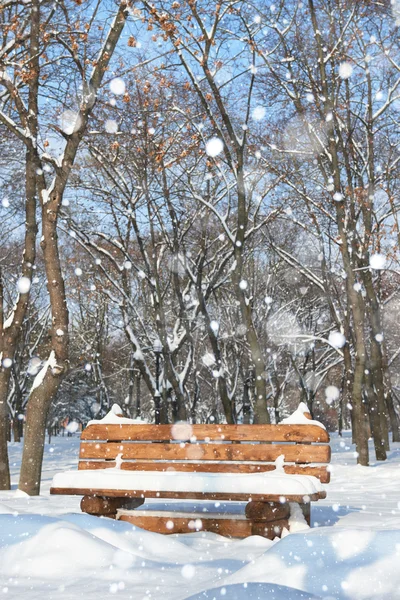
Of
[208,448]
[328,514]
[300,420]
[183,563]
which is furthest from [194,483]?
[328,514]

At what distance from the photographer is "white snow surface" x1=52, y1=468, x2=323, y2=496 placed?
481 centimetres

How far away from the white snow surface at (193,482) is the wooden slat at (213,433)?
37cm

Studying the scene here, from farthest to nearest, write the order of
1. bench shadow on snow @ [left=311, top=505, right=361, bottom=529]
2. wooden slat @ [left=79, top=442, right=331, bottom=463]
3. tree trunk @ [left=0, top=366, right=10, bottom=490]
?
tree trunk @ [left=0, top=366, right=10, bottom=490] → bench shadow on snow @ [left=311, top=505, right=361, bottom=529] → wooden slat @ [left=79, top=442, right=331, bottom=463]

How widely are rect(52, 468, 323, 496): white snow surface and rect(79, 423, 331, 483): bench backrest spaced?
0.81 feet

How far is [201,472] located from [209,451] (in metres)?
0.20

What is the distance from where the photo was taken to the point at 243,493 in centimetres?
485

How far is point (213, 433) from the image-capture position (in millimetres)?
5727

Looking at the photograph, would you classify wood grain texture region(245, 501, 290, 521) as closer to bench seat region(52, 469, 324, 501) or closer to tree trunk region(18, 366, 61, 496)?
bench seat region(52, 469, 324, 501)

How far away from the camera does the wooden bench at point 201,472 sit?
16.2 feet

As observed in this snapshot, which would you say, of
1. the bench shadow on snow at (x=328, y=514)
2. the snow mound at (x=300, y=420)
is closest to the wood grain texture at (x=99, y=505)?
the snow mound at (x=300, y=420)

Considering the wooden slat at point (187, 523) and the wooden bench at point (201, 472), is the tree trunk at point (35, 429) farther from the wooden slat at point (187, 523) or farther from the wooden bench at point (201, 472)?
the wooden slat at point (187, 523)

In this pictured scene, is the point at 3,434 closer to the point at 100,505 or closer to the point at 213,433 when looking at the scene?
the point at 100,505

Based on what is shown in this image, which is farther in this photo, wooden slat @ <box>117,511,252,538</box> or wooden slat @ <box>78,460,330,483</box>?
wooden slat @ <box>78,460,330,483</box>

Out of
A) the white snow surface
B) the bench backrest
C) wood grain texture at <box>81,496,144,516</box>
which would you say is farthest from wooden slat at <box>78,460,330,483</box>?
wood grain texture at <box>81,496,144,516</box>
